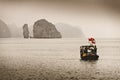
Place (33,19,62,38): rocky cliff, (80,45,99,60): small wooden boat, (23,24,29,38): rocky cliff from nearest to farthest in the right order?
(23,24,29,38): rocky cliff → (33,19,62,38): rocky cliff → (80,45,99,60): small wooden boat

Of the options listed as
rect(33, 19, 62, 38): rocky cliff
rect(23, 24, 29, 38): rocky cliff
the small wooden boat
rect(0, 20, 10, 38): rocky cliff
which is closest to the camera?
rect(0, 20, 10, 38): rocky cliff

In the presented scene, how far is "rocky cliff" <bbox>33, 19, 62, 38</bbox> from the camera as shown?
52.0ft

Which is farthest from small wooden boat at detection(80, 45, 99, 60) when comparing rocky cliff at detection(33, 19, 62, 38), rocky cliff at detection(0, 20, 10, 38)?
rocky cliff at detection(0, 20, 10, 38)

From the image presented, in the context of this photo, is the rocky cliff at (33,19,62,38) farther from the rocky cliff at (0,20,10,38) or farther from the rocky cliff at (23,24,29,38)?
the rocky cliff at (0,20,10,38)

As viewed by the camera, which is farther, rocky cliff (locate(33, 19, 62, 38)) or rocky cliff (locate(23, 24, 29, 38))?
rocky cliff (locate(33, 19, 62, 38))

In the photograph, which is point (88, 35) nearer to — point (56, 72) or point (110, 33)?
point (110, 33)

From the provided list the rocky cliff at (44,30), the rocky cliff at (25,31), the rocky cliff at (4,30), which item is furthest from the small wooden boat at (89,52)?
the rocky cliff at (4,30)

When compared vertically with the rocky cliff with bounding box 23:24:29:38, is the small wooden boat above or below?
below

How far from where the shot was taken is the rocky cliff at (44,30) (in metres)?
15.9

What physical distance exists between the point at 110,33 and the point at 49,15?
2.46 m

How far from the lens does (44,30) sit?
55.9ft

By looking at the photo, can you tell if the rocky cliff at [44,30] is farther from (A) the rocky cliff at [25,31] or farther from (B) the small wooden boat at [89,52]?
(B) the small wooden boat at [89,52]

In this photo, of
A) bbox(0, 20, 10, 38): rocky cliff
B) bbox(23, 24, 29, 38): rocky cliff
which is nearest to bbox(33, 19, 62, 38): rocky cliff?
bbox(23, 24, 29, 38): rocky cliff

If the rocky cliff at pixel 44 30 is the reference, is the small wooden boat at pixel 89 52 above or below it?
below
